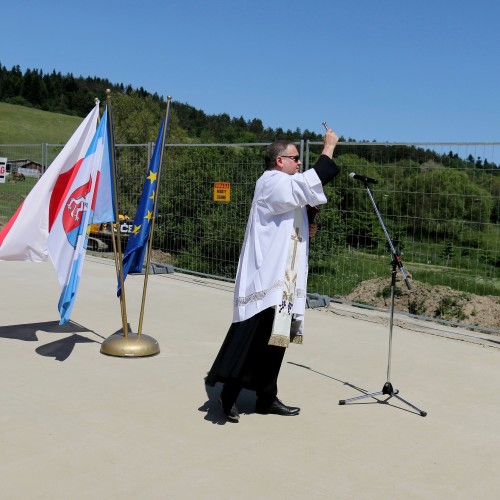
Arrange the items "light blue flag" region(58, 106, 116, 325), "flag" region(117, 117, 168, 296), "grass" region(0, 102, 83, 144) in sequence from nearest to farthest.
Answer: "light blue flag" region(58, 106, 116, 325) < "flag" region(117, 117, 168, 296) < "grass" region(0, 102, 83, 144)

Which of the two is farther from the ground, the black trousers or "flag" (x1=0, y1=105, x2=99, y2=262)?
"flag" (x1=0, y1=105, x2=99, y2=262)

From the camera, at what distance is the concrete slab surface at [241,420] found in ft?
12.7

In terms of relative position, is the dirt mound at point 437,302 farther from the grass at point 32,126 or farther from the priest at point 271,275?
the grass at point 32,126

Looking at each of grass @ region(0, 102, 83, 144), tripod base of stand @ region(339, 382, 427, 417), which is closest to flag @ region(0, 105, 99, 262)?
tripod base of stand @ region(339, 382, 427, 417)

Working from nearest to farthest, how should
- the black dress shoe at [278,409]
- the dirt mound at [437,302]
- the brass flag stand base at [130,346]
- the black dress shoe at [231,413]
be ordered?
the black dress shoe at [231,413] < the black dress shoe at [278,409] < the brass flag stand base at [130,346] < the dirt mound at [437,302]

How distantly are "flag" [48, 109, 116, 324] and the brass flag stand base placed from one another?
0.54m

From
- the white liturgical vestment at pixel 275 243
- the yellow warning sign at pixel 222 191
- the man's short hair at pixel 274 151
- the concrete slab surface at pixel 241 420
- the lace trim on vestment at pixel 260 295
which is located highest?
the man's short hair at pixel 274 151

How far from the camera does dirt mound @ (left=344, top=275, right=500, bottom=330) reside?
9.10 metres

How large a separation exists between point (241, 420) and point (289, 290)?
3.18ft

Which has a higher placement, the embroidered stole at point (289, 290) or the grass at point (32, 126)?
the grass at point (32, 126)

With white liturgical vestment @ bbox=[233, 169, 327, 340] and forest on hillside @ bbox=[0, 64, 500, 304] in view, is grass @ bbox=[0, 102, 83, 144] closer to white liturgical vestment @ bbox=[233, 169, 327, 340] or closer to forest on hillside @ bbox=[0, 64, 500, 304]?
forest on hillside @ bbox=[0, 64, 500, 304]

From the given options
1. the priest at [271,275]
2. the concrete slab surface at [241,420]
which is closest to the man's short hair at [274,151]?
the priest at [271,275]

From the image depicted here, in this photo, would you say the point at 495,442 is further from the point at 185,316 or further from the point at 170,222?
the point at 170,222

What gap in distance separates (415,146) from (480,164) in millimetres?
942
